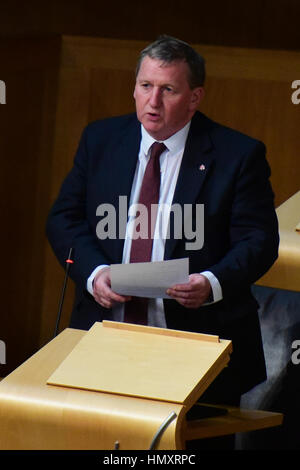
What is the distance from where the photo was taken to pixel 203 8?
500 centimetres

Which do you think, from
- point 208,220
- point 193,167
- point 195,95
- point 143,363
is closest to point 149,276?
point 143,363

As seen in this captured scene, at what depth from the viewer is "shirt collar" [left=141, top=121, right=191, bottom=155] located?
3795mm

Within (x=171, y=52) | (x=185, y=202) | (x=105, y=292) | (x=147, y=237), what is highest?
(x=171, y=52)

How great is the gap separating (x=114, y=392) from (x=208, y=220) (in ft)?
3.02

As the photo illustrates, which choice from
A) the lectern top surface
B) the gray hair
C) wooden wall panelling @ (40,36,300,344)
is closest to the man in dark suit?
the gray hair

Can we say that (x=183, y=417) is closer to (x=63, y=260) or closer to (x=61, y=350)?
(x=61, y=350)

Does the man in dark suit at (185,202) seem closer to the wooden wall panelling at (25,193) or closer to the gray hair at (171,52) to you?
the gray hair at (171,52)

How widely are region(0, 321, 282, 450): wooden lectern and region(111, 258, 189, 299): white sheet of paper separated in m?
0.16

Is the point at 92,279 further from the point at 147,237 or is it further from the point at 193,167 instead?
the point at 193,167

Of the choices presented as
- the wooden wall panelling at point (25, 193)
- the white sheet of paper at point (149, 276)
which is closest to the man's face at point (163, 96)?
the white sheet of paper at point (149, 276)

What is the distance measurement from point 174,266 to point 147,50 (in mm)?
790

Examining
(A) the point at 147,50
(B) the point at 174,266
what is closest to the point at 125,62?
(A) the point at 147,50

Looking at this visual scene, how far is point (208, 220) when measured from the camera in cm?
369

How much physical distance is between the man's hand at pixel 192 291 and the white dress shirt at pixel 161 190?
0.58ft
